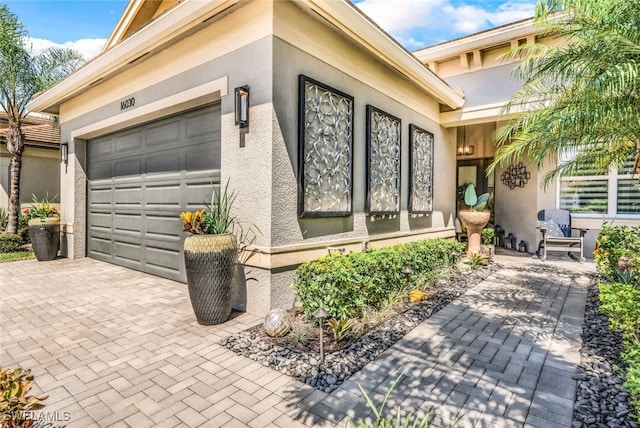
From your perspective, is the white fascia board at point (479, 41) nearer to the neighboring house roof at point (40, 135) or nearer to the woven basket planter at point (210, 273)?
the woven basket planter at point (210, 273)

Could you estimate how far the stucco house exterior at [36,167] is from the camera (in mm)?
10680

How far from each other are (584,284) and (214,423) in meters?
6.84

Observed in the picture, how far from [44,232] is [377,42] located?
8392mm

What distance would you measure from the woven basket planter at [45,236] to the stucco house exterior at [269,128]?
12.2 inches

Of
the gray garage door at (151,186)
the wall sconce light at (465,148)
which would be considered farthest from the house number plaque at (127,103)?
the wall sconce light at (465,148)

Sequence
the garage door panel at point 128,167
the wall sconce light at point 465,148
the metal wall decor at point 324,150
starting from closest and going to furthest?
1. the metal wall decor at point 324,150
2. the garage door panel at point 128,167
3. the wall sconce light at point 465,148

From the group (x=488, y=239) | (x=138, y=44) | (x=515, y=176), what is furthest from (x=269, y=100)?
(x=515, y=176)

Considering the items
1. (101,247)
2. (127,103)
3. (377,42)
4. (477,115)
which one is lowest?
(101,247)

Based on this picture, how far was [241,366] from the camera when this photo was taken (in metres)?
3.06

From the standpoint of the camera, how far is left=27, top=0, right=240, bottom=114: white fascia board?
4.30 meters

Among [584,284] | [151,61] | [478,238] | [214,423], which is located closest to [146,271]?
[151,61]

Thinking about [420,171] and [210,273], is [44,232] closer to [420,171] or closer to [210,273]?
[210,273]

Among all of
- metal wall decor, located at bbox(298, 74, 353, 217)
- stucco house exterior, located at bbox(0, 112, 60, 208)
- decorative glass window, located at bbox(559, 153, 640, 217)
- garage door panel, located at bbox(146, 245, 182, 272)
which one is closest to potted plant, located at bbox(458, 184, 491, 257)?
decorative glass window, located at bbox(559, 153, 640, 217)

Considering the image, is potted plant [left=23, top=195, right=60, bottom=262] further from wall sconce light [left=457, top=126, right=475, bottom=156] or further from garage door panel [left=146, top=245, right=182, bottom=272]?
wall sconce light [left=457, top=126, right=475, bottom=156]
